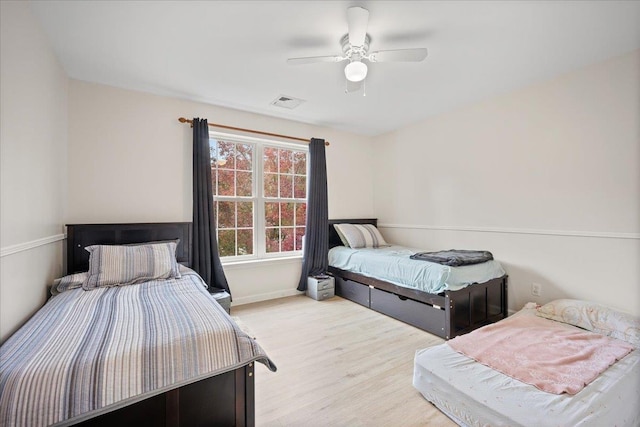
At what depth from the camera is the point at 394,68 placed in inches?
101

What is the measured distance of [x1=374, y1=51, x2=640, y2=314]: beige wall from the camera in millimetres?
2375

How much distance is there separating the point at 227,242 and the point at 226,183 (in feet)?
2.50

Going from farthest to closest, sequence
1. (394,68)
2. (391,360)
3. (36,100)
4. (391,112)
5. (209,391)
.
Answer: (391,112), (394,68), (391,360), (36,100), (209,391)

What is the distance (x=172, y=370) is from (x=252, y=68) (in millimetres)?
2427

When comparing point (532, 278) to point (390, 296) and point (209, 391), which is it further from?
point (209, 391)

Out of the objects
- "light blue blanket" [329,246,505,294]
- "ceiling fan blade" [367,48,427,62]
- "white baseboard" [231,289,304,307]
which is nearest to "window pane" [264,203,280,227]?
"white baseboard" [231,289,304,307]

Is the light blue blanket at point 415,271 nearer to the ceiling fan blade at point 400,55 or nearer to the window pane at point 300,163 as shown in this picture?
the window pane at point 300,163

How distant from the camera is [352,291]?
3709mm

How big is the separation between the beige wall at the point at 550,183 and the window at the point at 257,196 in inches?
75.0

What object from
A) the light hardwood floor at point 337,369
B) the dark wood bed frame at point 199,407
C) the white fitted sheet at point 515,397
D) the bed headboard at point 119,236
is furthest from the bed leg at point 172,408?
the bed headboard at point 119,236

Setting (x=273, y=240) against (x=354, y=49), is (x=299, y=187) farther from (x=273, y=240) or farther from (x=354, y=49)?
(x=354, y=49)

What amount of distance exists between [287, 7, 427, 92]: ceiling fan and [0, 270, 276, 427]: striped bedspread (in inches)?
73.3

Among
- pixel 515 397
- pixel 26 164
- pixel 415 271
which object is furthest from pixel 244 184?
pixel 515 397

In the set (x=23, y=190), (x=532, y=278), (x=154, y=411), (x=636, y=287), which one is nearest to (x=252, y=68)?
(x=23, y=190)
